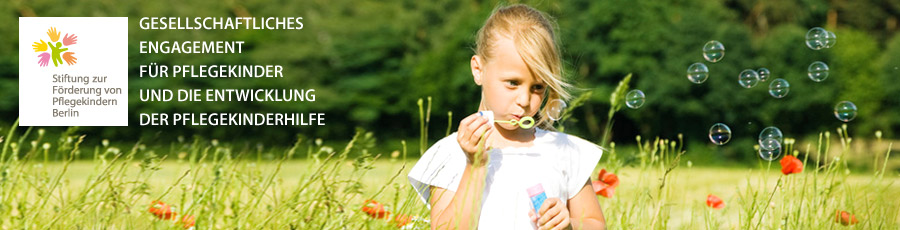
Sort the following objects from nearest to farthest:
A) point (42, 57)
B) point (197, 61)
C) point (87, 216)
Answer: point (87, 216)
point (42, 57)
point (197, 61)

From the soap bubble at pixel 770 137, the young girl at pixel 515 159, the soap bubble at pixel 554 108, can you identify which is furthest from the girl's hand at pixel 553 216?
the soap bubble at pixel 770 137

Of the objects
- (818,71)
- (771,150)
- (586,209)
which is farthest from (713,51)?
(586,209)

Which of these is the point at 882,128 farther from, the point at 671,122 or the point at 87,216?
the point at 87,216

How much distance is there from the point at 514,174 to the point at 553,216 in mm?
272

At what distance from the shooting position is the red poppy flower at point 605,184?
3963 mm

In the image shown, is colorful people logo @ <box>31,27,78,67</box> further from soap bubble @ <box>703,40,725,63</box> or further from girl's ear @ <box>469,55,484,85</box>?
girl's ear @ <box>469,55,484,85</box>

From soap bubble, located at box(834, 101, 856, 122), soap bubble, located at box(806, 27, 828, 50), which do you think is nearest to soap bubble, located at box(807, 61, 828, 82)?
soap bubble, located at box(806, 27, 828, 50)

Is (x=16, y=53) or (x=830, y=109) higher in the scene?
(x=16, y=53)

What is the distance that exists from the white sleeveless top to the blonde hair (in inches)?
4.6

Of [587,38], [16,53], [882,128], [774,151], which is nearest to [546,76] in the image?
[774,151]

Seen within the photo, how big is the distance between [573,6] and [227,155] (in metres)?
42.4

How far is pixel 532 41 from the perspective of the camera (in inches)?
112

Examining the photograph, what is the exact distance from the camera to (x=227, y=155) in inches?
153

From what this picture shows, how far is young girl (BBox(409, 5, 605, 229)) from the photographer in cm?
274
